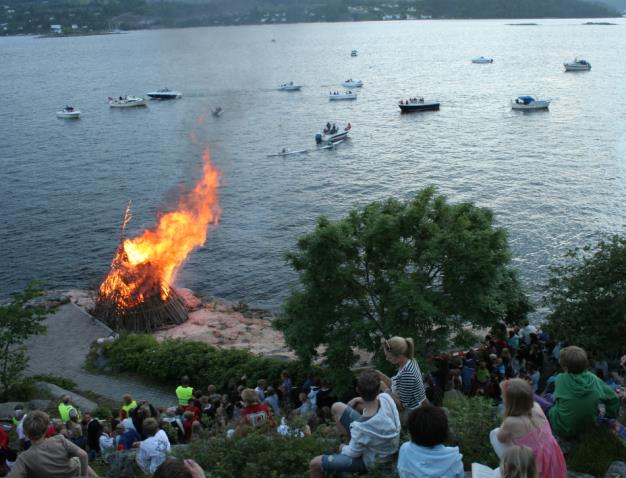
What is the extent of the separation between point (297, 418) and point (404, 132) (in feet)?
249

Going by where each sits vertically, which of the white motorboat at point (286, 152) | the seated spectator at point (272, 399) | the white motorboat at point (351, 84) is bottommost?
the white motorboat at point (286, 152)

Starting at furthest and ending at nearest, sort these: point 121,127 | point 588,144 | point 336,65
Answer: point 336,65 < point 121,127 < point 588,144

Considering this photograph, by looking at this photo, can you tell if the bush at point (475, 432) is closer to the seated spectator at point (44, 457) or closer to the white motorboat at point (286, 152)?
the seated spectator at point (44, 457)

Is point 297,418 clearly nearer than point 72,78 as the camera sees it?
Yes

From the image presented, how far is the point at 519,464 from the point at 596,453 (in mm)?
4092

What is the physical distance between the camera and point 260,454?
988 cm

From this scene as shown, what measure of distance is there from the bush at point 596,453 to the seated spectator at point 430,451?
9.74ft

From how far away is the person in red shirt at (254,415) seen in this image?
36.4 ft

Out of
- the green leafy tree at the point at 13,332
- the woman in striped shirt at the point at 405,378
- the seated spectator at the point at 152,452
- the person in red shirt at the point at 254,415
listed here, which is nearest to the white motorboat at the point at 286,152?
the green leafy tree at the point at 13,332

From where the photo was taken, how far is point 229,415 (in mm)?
16891

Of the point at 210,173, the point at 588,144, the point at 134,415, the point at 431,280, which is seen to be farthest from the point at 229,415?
the point at 588,144

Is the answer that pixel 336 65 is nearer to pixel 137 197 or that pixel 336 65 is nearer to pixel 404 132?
pixel 404 132

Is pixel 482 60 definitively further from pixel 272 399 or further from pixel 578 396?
pixel 578 396

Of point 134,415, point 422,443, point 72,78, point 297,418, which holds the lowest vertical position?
point 72,78
